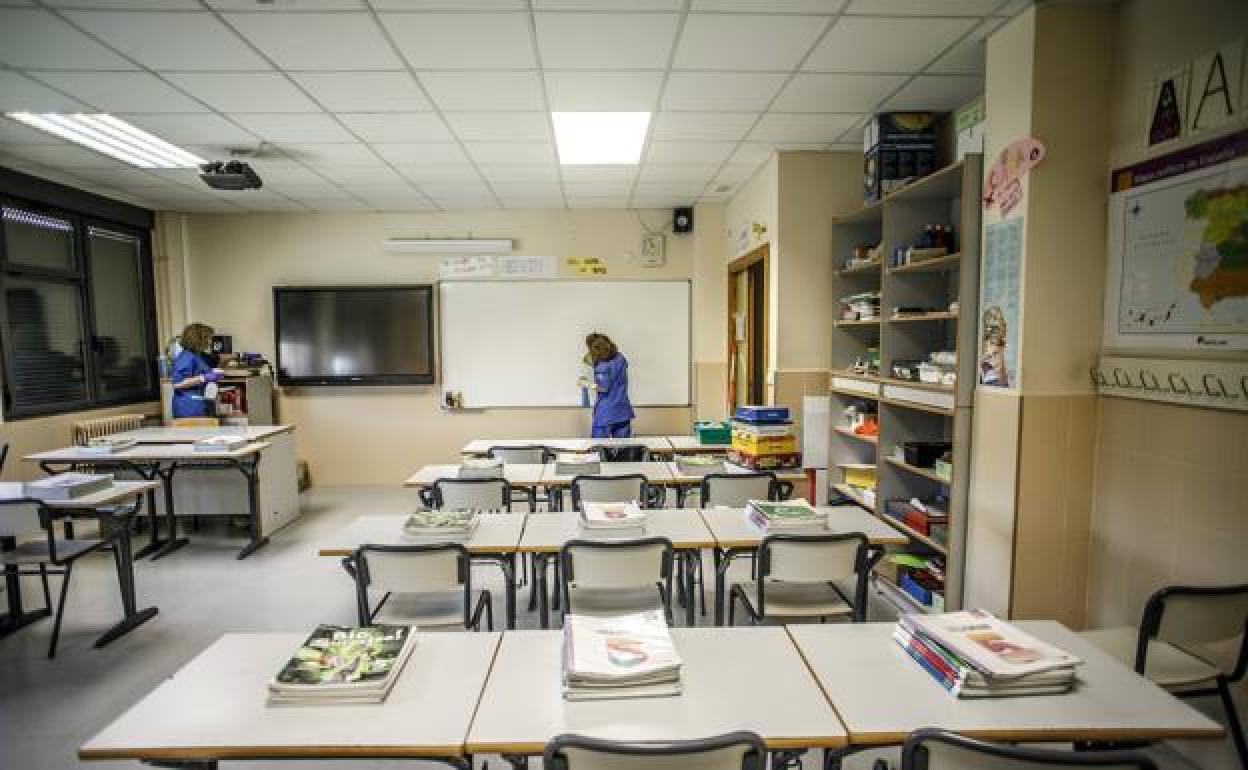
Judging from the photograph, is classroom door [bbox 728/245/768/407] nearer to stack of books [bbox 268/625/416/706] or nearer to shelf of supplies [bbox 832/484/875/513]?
shelf of supplies [bbox 832/484/875/513]

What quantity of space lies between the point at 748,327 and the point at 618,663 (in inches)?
195

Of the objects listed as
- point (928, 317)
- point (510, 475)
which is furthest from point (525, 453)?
point (928, 317)

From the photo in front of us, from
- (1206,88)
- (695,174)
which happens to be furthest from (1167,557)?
(695,174)

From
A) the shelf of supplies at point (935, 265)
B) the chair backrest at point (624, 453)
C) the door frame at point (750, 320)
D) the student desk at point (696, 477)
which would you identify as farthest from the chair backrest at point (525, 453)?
the shelf of supplies at point (935, 265)

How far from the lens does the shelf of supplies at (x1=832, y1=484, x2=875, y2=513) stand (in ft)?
12.7

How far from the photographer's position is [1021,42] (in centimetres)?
262

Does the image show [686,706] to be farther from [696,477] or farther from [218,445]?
[218,445]

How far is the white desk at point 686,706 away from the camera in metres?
1.28

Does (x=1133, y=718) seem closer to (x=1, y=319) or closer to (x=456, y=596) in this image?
(x=456, y=596)

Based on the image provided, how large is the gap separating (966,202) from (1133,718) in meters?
2.34

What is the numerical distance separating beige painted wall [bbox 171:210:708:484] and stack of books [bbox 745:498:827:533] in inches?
158

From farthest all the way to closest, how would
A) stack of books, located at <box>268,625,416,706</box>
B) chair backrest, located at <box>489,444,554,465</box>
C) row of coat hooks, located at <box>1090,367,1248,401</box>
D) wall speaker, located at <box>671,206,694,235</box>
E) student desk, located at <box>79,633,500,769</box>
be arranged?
wall speaker, located at <box>671,206,694,235</box> < chair backrest, located at <box>489,444,554,465</box> < row of coat hooks, located at <box>1090,367,1248,401</box> < stack of books, located at <box>268,625,416,706</box> < student desk, located at <box>79,633,500,769</box>

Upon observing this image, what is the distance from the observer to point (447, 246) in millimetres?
6496

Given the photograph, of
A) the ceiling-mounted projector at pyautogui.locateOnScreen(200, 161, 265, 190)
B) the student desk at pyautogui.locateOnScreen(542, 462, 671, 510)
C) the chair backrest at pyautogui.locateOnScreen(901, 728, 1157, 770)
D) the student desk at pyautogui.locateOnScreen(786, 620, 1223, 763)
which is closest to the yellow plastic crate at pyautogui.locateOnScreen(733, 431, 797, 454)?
the student desk at pyautogui.locateOnScreen(542, 462, 671, 510)
